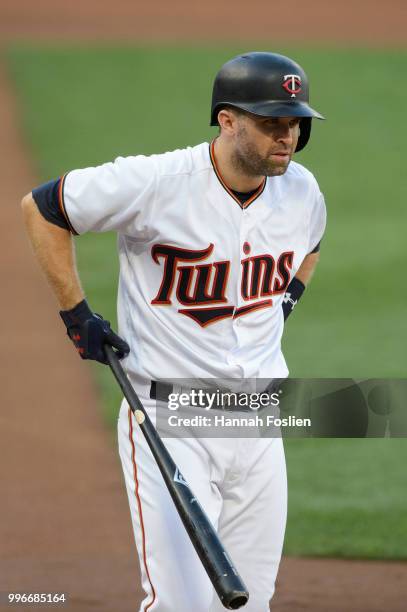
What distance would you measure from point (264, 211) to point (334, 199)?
946cm

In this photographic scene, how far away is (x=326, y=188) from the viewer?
13734mm

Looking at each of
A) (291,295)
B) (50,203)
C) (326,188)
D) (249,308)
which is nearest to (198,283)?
(249,308)

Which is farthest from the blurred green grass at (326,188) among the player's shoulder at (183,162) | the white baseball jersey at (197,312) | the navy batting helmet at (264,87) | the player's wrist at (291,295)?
the navy batting helmet at (264,87)

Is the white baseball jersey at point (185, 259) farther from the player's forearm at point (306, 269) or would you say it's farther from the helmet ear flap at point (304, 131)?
the player's forearm at point (306, 269)

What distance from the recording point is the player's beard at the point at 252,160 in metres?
3.79

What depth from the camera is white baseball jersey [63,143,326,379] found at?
3.81 meters

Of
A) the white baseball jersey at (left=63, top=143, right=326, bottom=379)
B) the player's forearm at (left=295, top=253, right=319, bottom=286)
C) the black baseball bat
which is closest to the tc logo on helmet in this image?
the white baseball jersey at (left=63, top=143, right=326, bottom=379)

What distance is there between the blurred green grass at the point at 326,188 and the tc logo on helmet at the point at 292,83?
2.98 metres

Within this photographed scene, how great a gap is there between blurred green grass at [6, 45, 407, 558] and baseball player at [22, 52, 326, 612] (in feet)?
7.54

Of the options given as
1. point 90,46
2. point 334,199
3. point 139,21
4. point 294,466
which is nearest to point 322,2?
point 139,21

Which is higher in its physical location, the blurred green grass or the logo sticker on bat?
the logo sticker on bat

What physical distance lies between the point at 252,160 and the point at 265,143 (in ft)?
0.23

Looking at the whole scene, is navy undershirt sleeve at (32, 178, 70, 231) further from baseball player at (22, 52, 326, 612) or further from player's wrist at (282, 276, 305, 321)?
player's wrist at (282, 276, 305, 321)
